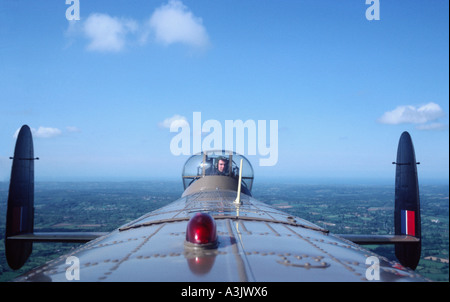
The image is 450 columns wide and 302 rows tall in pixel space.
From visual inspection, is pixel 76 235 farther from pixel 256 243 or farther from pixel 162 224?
pixel 256 243

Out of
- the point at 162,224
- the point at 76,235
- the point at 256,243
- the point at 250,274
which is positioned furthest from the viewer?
the point at 76,235

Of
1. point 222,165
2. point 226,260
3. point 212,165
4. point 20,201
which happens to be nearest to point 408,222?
point 222,165

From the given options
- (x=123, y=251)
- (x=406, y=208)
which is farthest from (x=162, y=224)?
(x=406, y=208)

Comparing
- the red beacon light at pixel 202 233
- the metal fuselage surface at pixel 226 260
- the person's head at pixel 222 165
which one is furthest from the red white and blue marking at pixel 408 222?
the red beacon light at pixel 202 233

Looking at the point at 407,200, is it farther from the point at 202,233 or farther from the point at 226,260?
the point at 226,260

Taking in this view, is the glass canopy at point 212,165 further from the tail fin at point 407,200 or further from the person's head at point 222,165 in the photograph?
the tail fin at point 407,200

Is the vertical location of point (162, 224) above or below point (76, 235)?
above
